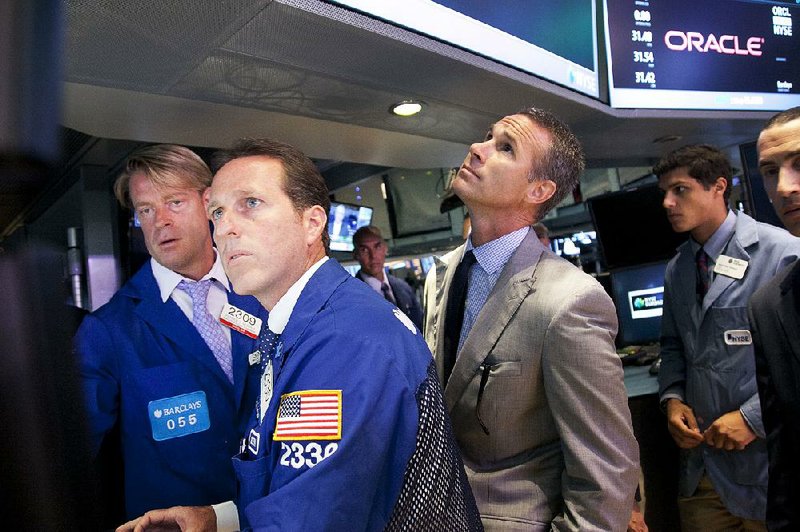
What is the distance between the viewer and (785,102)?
3.12 metres

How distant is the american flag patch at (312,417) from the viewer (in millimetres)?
868

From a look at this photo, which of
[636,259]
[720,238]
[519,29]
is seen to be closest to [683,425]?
[720,238]

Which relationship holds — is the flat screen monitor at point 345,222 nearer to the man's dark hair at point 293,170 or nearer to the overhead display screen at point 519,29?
the overhead display screen at point 519,29

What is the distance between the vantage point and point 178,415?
4.45 feet

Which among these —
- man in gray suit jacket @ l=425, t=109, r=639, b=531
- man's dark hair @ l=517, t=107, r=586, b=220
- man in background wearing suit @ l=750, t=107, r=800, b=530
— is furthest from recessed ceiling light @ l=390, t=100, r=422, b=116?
man in background wearing suit @ l=750, t=107, r=800, b=530

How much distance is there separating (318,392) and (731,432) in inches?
67.8

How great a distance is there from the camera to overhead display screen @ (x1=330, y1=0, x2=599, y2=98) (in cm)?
185

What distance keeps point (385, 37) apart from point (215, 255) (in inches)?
33.4

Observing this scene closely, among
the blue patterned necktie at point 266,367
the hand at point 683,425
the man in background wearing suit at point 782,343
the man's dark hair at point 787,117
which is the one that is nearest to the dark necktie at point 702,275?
the hand at point 683,425

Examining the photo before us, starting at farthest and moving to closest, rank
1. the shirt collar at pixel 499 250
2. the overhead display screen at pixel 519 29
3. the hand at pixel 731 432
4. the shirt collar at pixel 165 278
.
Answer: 1. the hand at pixel 731 432
2. the overhead display screen at pixel 519 29
3. the shirt collar at pixel 499 250
4. the shirt collar at pixel 165 278

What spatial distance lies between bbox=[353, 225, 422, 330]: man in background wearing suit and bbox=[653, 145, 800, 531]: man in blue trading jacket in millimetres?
2620

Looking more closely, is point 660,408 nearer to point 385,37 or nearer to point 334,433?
point 385,37

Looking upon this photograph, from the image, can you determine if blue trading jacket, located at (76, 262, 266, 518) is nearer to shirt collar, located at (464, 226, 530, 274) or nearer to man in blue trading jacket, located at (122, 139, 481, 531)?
man in blue trading jacket, located at (122, 139, 481, 531)

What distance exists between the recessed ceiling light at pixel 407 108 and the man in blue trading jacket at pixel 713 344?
1.06 m
